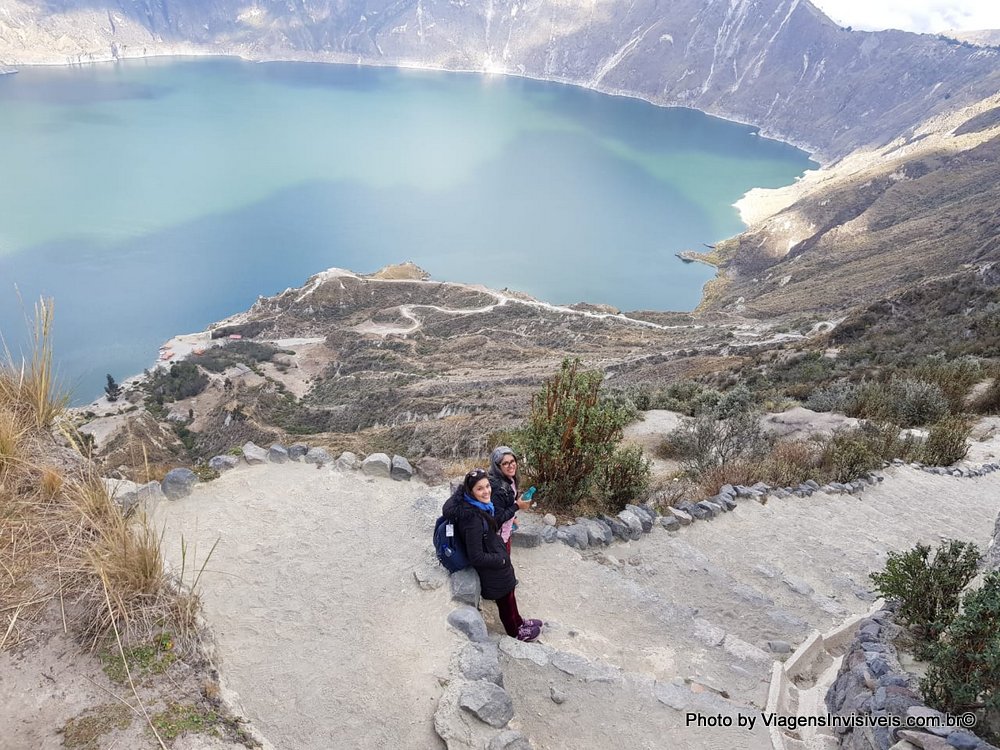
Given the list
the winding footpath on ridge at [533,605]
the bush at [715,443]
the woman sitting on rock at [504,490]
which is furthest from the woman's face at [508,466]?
the bush at [715,443]

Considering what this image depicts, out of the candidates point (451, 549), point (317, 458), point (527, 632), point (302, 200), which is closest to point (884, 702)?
point (527, 632)

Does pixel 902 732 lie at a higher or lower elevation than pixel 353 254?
higher

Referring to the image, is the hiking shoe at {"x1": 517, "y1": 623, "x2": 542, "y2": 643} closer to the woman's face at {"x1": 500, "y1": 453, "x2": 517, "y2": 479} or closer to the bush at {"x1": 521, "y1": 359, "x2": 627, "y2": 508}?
the woman's face at {"x1": 500, "y1": 453, "x2": 517, "y2": 479}

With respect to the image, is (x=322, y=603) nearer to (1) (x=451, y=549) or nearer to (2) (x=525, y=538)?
(1) (x=451, y=549)

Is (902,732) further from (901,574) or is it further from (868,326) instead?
(868,326)

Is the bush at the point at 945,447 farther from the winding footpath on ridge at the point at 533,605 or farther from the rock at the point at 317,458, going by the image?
the rock at the point at 317,458

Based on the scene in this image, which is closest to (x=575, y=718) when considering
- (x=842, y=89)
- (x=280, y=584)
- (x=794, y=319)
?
(x=280, y=584)

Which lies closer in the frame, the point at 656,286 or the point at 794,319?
the point at 794,319
